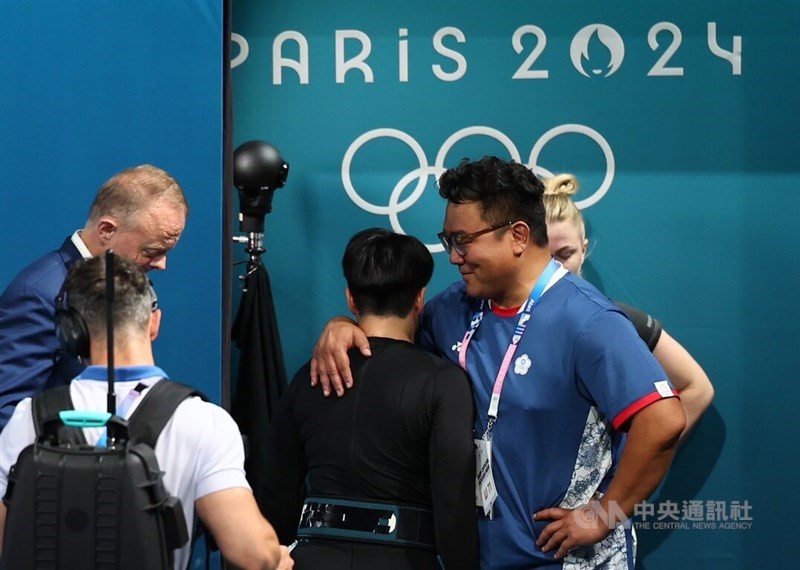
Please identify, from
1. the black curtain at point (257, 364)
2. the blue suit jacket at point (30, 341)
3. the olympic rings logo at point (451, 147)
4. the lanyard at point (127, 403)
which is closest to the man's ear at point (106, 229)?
the blue suit jacket at point (30, 341)

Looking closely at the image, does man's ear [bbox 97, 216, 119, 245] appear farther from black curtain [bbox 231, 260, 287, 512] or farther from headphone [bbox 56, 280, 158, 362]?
black curtain [bbox 231, 260, 287, 512]

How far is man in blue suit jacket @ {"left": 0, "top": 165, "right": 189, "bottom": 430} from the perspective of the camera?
2.36m

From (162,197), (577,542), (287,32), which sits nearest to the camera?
(577,542)

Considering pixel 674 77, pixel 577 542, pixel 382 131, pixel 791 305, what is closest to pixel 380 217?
pixel 382 131

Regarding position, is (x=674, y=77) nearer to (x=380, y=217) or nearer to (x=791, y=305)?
(x=791, y=305)

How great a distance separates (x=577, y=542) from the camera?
7.65 feet

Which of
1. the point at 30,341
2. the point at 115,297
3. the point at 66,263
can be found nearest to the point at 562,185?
the point at 66,263

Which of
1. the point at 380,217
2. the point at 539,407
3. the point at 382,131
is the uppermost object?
the point at 382,131

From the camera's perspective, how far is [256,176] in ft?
10.9

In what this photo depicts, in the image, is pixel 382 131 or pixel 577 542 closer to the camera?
pixel 577 542

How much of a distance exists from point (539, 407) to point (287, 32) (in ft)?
6.16

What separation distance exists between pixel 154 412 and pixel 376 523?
0.72 m

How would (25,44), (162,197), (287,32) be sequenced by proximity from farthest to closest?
(287,32) < (25,44) < (162,197)

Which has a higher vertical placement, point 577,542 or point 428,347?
point 428,347
